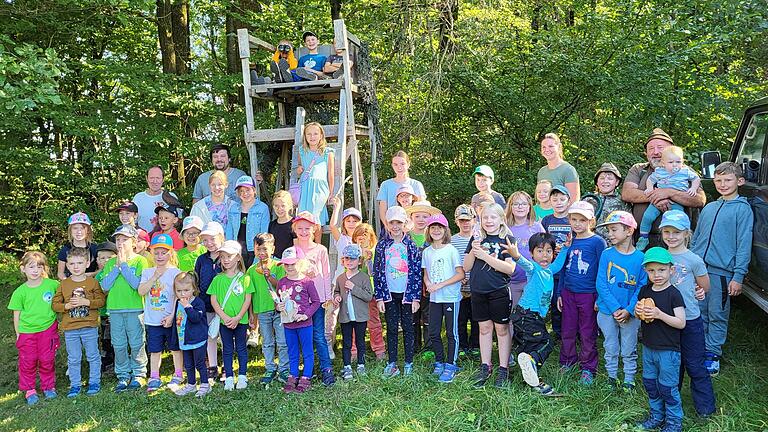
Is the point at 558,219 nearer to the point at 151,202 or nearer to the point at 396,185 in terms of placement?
the point at 396,185

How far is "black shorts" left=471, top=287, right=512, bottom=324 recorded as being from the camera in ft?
14.1

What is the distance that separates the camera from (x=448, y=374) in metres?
4.48

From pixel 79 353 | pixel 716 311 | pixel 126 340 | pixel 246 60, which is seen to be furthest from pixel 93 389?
pixel 716 311

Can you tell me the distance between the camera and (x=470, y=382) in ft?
14.2

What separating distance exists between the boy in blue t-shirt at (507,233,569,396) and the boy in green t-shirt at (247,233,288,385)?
2061 millimetres

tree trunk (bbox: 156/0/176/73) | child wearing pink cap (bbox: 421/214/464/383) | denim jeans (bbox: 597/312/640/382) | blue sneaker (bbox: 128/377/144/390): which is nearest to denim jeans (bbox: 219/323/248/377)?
blue sneaker (bbox: 128/377/144/390)

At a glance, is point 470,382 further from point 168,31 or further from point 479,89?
point 168,31

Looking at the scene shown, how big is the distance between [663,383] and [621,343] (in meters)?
0.63

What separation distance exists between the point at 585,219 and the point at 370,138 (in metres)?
4.04

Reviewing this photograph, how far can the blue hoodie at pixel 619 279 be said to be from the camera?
13.0 feet

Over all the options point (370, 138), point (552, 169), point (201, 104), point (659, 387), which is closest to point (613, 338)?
point (659, 387)

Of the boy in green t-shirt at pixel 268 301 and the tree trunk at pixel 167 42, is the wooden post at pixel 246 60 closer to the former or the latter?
the boy in green t-shirt at pixel 268 301

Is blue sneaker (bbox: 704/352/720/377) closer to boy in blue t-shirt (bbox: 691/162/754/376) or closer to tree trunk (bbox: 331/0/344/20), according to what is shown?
boy in blue t-shirt (bbox: 691/162/754/376)

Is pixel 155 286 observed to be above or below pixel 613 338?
above
